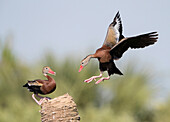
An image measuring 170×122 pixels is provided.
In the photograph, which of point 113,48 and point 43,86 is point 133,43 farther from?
point 43,86

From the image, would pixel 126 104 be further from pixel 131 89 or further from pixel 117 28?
pixel 117 28

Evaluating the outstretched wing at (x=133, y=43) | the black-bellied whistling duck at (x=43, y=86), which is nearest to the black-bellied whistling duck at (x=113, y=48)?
the outstretched wing at (x=133, y=43)

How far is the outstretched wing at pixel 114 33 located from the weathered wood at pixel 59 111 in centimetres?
92

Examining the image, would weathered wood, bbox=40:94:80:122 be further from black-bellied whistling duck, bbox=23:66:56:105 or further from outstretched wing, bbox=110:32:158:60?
outstretched wing, bbox=110:32:158:60

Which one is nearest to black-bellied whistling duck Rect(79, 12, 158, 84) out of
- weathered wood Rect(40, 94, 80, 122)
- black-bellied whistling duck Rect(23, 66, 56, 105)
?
weathered wood Rect(40, 94, 80, 122)

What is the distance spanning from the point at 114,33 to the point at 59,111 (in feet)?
4.19

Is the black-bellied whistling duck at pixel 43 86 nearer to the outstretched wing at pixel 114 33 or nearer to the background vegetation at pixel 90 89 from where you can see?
the outstretched wing at pixel 114 33

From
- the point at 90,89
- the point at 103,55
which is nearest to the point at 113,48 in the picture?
the point at 103,55

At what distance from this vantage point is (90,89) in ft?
50.3

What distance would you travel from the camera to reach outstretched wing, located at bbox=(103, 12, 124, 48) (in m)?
4.82

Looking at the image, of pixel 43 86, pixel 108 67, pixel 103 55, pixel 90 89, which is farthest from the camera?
pixel 90 89

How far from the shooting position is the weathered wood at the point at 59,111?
4438 mm

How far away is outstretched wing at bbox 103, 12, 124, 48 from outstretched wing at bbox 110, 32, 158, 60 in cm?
22

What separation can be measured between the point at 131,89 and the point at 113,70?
11731 mm
